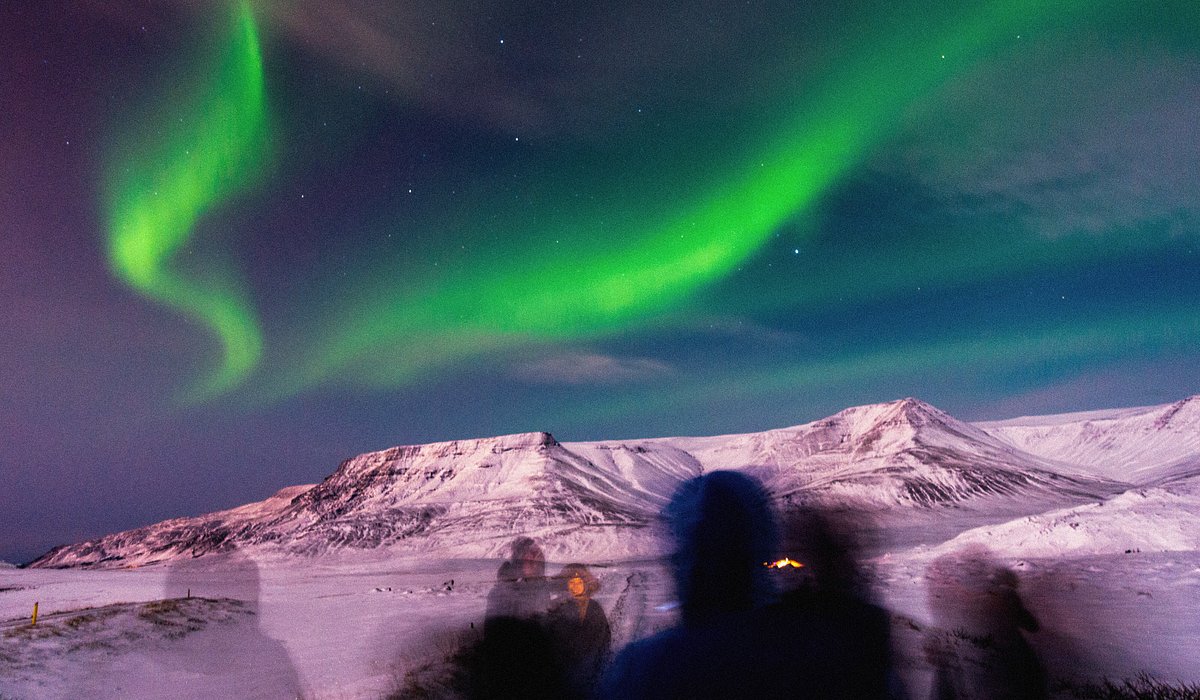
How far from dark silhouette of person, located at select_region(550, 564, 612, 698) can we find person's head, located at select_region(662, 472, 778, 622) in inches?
152

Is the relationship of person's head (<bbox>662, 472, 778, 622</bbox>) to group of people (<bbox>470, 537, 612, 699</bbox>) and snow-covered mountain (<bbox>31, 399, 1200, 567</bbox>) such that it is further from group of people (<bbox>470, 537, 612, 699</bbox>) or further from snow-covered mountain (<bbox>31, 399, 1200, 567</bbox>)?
snow-covered mountain (<bbox>31, 399, 1200, 567</bbox>)

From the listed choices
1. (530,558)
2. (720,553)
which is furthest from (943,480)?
(530,558)

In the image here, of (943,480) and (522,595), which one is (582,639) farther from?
(943,480)

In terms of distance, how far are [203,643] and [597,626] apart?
51.7ft

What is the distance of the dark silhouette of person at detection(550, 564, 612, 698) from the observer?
17337 mm

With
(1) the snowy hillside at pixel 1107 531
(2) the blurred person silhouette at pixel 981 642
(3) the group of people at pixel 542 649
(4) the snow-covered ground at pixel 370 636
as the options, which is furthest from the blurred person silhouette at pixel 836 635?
(1) the snowy hillside at pixel 1107 531

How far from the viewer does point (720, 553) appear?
3452 inches

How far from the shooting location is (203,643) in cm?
2636

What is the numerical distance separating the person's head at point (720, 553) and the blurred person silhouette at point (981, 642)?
8185mm

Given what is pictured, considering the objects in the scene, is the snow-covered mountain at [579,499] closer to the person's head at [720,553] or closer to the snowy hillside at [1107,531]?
the person's head at [720,553]

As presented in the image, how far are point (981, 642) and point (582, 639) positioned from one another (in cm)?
1288

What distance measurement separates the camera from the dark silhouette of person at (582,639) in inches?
683

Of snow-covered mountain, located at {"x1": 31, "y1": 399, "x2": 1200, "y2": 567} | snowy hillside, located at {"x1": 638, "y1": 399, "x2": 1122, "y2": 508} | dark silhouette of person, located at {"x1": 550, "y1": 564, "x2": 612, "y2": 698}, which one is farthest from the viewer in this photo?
snowy hillside, located at {"x1": 638, "y1": 399, "x2": 1122, "y2": 508}

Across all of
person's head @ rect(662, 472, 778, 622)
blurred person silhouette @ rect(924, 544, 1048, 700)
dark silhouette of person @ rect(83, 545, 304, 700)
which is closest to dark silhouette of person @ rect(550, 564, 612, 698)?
person's head @ rect(662, 472, 778, 622)
